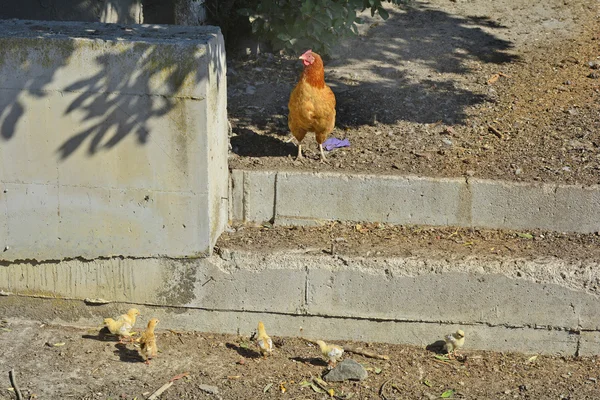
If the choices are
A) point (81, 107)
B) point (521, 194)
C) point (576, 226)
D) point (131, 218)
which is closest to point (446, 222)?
point (521, 194)

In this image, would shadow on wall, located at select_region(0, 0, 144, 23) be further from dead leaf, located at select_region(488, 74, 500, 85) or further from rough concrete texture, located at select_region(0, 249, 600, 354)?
dead leaf, located at select_region(488, 74, 500, 85)

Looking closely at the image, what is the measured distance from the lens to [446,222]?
20.3 feet

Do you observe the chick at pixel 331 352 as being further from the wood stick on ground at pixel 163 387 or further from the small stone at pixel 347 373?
the wood stick on ground at pixel 163 387

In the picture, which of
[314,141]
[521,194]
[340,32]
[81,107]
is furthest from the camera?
[340,32]

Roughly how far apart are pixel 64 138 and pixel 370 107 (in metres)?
3.23

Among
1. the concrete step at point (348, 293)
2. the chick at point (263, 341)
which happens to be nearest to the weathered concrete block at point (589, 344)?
the concrete step at point (348, 293)

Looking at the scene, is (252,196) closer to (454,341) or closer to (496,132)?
(454,341)

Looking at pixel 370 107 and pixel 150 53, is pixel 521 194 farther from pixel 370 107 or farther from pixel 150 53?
pixel 150 53

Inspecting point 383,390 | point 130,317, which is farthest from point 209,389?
point 383,390

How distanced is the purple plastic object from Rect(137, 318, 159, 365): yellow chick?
238 cm

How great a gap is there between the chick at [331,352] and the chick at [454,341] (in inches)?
30.0

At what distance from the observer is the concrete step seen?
18.0ft

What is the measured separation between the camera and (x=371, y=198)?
6.18m

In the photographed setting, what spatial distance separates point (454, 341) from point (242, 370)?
146 cm
